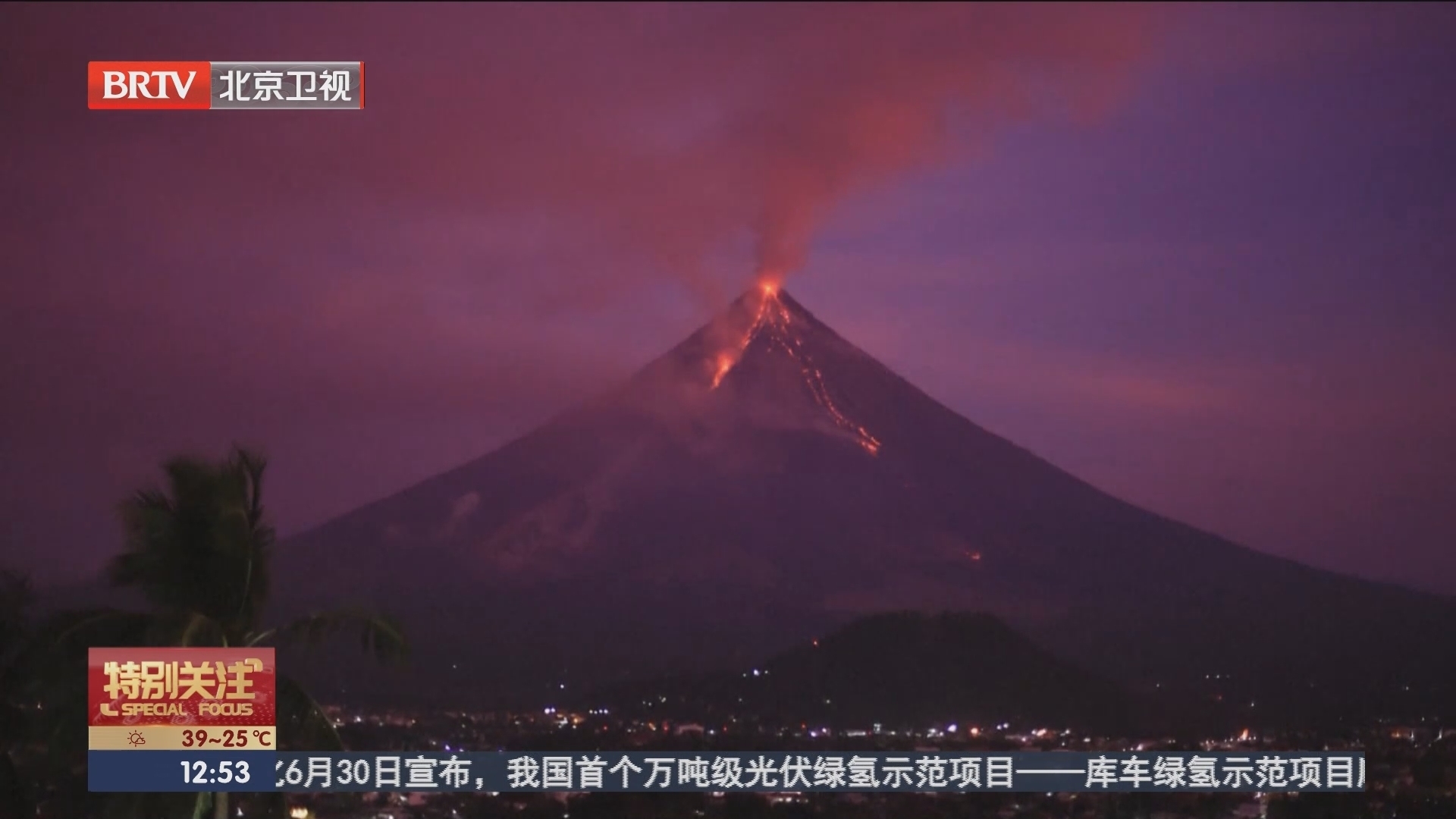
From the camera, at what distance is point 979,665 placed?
19.3m

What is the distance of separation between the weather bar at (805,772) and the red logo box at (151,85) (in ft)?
11.8

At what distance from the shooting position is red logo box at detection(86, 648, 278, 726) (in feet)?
25.1

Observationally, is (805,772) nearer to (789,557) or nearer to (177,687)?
(177,687)

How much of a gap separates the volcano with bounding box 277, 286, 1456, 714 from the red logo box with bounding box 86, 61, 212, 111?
40.5ft

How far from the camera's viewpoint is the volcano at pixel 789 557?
75.1 feet

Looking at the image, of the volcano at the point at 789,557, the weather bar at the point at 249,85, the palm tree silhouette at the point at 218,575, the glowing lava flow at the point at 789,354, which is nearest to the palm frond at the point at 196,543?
the palm tree silhouette at the point at 218,575

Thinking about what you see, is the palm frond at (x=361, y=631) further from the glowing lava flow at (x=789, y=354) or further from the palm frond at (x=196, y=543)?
the glowing lava flow at (x=789, y=354)

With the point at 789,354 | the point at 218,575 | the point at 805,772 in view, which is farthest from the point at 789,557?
the point at 218,575

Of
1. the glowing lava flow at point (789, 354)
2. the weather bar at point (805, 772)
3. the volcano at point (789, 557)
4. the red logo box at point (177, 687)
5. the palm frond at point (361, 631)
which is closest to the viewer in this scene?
the red logo box at point (177, 687)

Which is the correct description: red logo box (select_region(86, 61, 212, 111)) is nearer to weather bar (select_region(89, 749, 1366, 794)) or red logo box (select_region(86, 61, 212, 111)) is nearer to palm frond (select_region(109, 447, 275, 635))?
palm frond (select_region(109, 447, 275, 635))

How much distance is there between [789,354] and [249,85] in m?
31.7

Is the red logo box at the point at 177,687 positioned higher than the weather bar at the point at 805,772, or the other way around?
the red logo box at the point at 177,687

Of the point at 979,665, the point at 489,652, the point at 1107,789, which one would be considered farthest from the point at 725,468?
the point at 1107,789

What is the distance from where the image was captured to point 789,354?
132 feet
